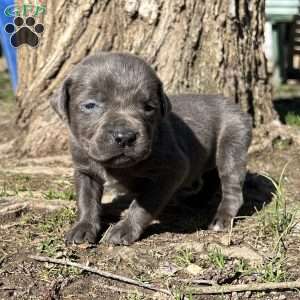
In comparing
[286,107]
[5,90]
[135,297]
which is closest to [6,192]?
[135,297]

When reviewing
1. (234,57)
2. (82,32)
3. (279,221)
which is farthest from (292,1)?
(279,221)

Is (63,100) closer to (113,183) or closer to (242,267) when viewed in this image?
(113,183)

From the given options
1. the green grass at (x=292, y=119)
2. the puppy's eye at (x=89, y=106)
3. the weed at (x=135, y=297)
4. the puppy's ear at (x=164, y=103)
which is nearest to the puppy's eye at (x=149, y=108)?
the puppy's ear at (x=164, y=103)

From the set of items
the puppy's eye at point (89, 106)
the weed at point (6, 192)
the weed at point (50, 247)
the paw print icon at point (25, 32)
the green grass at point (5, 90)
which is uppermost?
the paw print icon at point (25, 32)

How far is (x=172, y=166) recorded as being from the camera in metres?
4.80

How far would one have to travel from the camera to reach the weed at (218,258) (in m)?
4.21

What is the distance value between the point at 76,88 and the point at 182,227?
1417 mm

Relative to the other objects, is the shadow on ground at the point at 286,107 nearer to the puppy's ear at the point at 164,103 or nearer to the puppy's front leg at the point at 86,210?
the puppy's ear at the point at 164,103

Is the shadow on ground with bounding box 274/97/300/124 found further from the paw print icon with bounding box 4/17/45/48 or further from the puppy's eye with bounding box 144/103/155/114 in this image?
the puppy's eye with bounding box 144/103/155/114

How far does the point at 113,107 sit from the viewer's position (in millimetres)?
4434

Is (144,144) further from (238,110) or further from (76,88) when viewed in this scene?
(238,110)

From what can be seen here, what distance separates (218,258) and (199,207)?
155 centimetres

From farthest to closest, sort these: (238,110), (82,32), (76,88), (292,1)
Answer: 1. (292,1)
2. (82,32)
3. (238,110)
4. (76,88)

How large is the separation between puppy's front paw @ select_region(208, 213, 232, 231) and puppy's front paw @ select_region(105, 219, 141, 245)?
76cm
